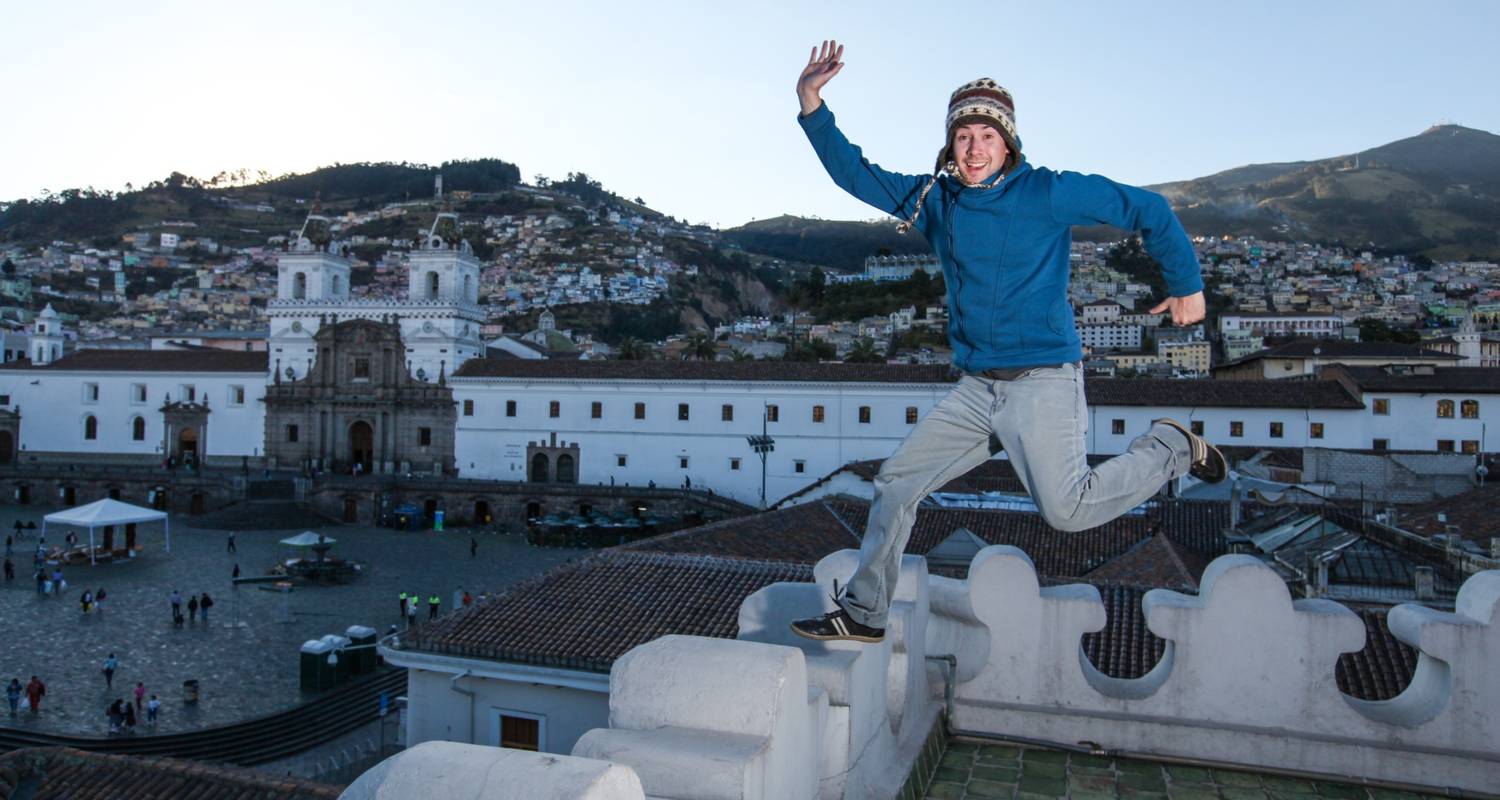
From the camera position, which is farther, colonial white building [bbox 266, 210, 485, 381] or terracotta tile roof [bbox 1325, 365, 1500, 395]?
colonial white building [bbox 266, 210, 485, 381]

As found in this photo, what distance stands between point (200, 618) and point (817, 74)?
24.0 metres

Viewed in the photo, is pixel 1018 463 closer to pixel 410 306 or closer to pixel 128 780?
pixel 128 780

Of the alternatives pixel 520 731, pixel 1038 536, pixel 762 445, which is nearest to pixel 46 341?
pixel 762 445

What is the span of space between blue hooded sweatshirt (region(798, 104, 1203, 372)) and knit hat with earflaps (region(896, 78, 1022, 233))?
0.03m

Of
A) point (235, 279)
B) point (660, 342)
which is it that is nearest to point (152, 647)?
point (660, 342)

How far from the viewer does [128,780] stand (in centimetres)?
895

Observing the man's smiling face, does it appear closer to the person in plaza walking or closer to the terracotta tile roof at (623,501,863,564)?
the person in plaza walking

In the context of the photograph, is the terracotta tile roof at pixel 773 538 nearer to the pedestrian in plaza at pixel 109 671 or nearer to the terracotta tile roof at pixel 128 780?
the terracotta tile roof at pixel 128 780

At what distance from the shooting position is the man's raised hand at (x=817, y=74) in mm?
3117

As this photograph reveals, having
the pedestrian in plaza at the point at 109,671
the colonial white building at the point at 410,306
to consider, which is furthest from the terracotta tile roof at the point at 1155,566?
the colonial white building at the point at 410,306

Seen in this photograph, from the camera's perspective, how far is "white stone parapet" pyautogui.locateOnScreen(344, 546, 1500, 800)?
3150 millimetres

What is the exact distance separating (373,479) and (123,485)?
10.7m

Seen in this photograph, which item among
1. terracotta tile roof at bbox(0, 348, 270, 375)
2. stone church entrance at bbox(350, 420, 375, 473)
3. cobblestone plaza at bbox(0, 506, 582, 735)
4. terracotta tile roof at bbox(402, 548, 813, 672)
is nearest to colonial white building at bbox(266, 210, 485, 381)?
terracotta tile roof at bbox(0, 348, 270, 375)

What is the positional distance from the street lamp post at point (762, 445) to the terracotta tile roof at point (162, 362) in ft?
73.2
